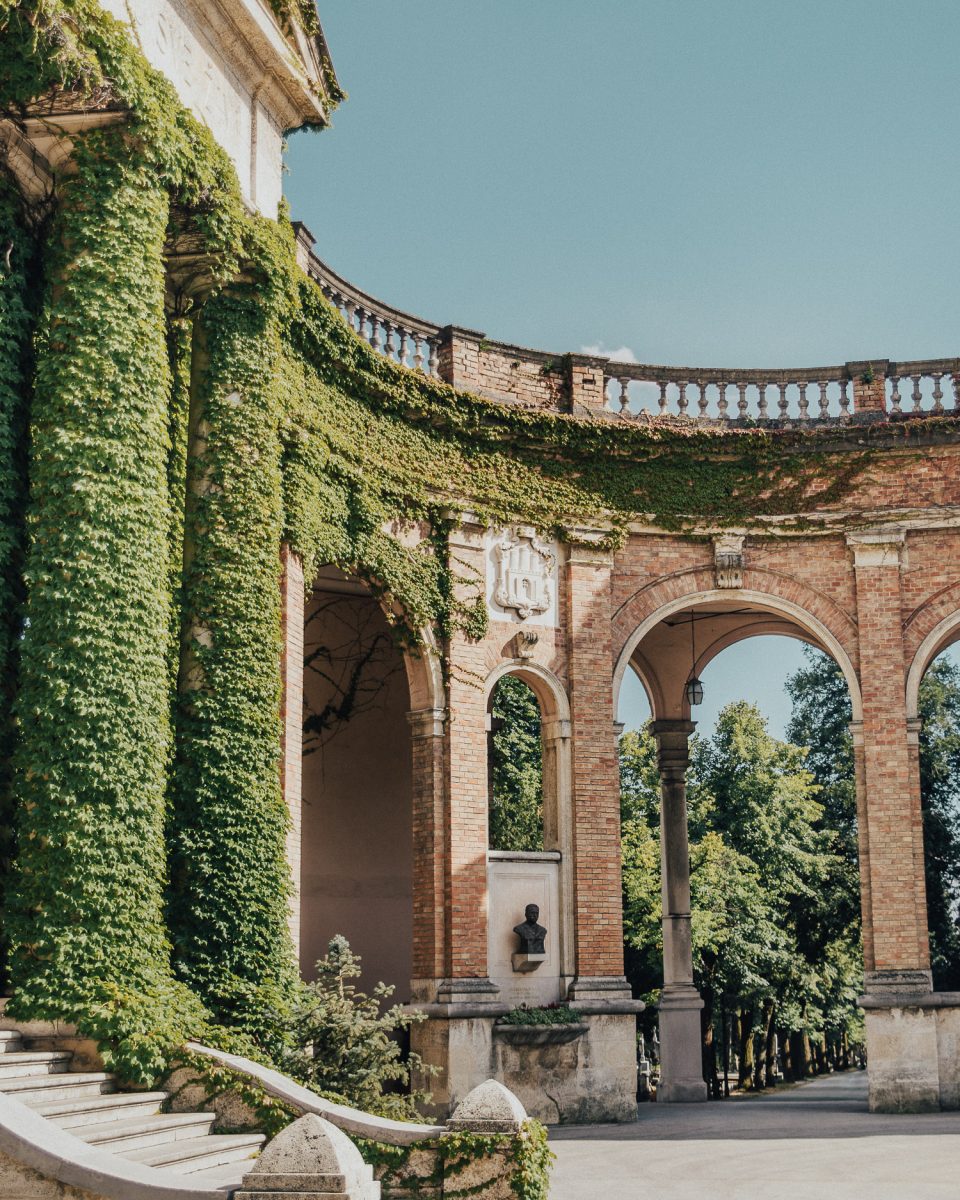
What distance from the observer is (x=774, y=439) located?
2267 cm

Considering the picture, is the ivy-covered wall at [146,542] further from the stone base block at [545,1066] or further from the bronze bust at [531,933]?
the bronze bust at [531,933]

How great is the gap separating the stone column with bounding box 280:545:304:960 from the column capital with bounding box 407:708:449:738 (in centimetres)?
358

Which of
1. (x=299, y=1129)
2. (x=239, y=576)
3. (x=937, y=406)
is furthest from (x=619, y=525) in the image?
(x=299, y=1129)

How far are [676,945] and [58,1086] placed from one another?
15.8 metres

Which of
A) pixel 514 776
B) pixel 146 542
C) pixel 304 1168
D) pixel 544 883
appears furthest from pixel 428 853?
pixel 514 776

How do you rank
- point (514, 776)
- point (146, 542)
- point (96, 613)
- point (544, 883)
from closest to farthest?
1. point (96, 613)
2. point (146, 542)
3. point (544, 883)
4. point (514, 776)

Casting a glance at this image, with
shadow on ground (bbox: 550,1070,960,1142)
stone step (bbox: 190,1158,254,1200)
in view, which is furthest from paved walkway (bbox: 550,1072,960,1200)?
stone step (bbox: 190,1158,254,1200)

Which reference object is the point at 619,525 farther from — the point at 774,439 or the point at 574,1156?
the point at 574,1156

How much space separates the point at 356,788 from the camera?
2411 cm

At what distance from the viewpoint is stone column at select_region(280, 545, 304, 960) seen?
52.4ft

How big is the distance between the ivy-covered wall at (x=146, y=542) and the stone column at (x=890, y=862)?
27.8ft

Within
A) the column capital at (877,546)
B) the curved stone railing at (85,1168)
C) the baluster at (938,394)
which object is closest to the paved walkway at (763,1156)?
the curved stone railing at (85,1168)

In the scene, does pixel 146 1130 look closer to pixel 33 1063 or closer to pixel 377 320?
pixel 33 1063

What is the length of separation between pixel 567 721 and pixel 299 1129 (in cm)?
1319
